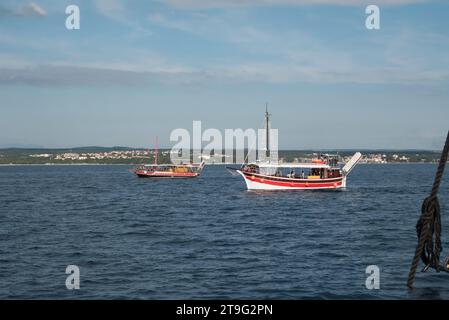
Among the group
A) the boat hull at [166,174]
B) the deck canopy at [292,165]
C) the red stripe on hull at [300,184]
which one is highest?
the deck canopy at [292,165]

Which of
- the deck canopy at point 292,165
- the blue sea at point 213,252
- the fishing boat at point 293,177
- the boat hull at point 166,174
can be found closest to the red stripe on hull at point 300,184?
the fishing boat at point 293,177

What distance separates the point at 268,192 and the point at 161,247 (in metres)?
52.8

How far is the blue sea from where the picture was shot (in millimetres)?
22172

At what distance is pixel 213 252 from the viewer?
31906 millimetres

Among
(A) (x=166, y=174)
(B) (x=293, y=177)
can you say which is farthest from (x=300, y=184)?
(A) (x=166, y=174)

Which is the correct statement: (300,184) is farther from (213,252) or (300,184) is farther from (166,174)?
(166,174)

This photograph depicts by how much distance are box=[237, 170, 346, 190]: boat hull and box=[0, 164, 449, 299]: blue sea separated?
22.5 meters

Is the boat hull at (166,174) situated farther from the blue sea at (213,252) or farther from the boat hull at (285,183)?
the blue sea at (213,252)

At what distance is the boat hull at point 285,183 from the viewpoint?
281 feet

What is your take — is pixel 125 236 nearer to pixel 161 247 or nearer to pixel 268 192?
pixel 161 247

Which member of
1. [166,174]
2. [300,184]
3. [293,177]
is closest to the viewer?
[300,184]

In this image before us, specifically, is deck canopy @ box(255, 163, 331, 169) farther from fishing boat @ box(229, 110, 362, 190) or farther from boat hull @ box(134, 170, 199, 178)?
boat hull @ box(134, 170, 199, 178)

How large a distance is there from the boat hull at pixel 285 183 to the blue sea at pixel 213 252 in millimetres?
22452

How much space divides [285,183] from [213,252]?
5579 cm
